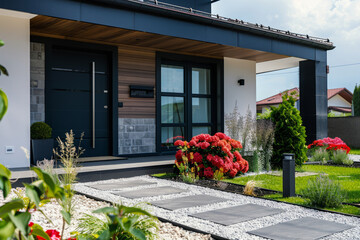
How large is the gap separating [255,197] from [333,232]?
59.6 inches

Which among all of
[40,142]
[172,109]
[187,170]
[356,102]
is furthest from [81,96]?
[356,102]

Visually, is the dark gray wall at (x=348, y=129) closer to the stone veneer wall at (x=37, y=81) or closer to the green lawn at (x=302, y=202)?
the green lawn at (x=302, y=202)

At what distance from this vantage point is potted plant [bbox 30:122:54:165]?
5.91 m

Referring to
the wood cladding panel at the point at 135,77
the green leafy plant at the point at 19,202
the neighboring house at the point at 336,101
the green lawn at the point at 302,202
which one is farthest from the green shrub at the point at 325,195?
the neighboring house at the point at 336,101

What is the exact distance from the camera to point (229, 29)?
7598mm

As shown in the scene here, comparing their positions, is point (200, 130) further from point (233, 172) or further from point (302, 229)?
point (302, 229)

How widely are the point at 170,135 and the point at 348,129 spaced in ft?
26.7

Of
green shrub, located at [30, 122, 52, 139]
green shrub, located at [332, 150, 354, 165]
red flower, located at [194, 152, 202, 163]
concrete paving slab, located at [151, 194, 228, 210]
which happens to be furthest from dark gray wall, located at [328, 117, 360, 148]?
green shrub, located at [30, 122, 52, 139]

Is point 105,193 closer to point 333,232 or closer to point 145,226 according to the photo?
point 145,226

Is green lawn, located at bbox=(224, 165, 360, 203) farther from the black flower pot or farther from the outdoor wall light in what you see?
the outdoor wall light

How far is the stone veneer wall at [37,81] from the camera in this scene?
6.51 metres

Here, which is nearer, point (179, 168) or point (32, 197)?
point (32, 197)

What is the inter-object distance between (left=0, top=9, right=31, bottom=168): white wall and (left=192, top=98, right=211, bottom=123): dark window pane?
4.24m

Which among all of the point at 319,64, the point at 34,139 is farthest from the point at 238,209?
the point at 319,64
